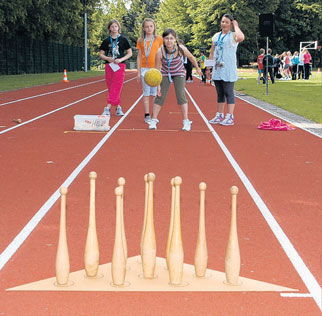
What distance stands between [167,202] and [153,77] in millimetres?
6110

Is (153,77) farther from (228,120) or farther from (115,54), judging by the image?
(115,54)

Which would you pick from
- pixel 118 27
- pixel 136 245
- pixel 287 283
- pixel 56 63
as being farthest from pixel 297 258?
pixel 56 63

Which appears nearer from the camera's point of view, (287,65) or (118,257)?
(118,257)

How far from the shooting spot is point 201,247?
4141 mm

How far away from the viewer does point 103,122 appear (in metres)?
12.5

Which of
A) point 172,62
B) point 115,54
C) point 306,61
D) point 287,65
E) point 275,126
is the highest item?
point 115,54

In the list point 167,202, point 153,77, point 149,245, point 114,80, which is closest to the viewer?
point 149,245

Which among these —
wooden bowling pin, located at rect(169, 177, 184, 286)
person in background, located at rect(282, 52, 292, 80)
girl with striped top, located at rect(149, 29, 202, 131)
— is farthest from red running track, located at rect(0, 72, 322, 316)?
person in background, located at rect(282, 52, 292, 80)

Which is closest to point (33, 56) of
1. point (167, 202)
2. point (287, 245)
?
point (167, 202)

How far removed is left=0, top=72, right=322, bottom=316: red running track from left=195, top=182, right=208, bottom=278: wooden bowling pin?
0.21m

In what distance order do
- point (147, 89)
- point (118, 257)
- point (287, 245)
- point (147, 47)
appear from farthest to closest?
point (147, 89)
point (147, 47)
point (287, 245)
point (118, 257)

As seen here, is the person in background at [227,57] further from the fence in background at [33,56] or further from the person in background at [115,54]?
the fence in background at [33,56]

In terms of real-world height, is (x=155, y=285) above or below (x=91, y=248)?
below

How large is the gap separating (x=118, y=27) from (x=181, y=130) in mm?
3212
